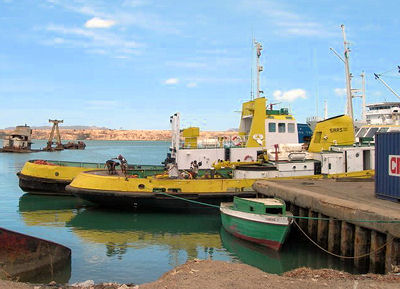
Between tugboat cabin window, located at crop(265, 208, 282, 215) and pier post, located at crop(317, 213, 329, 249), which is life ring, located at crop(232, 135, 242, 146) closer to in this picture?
tugboat cabin window, located at crop(265, 208, 282, 215)

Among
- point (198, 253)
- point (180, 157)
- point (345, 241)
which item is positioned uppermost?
point (180, 157)

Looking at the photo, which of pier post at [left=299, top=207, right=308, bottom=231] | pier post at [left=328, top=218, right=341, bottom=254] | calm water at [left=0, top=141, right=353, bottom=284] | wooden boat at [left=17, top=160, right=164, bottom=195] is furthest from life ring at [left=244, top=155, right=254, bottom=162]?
pier post at [left=328, top=218, right=341, bottom=254]

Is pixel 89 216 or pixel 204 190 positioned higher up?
pixel 204 190

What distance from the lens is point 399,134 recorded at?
13461 mm

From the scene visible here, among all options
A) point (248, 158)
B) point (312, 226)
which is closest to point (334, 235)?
point (312, 226)

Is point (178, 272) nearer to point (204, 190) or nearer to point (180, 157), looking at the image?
point (204, 190)

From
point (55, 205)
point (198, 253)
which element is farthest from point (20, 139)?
point (198, 253)

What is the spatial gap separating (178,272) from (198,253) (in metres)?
5.65

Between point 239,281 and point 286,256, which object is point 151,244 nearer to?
point 286,256

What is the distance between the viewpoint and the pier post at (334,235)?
13344 millimetres

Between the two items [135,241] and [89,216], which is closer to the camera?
[135,241]

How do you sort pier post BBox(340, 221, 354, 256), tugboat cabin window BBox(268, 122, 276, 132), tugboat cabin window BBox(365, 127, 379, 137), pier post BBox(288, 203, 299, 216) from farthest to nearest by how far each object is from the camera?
tugboat cabin window BBox(365, 127, 379, 137), tugboat cabin window BBox(268, 122, 276, 132), pier post BBox(288, 203, 299, 216), pier post BBox(340, 221, 354, 256)

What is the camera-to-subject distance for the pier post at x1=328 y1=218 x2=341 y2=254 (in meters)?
13.3

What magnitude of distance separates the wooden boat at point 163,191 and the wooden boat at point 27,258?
8726mm
